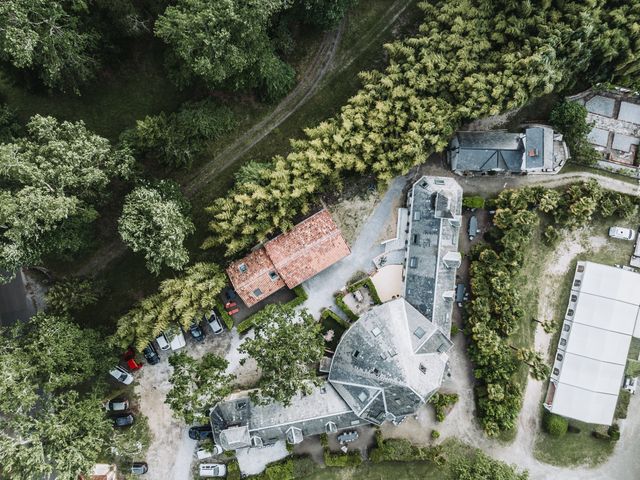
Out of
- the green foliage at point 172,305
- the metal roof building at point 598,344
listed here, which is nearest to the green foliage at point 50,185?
the green foliage at point 172,305

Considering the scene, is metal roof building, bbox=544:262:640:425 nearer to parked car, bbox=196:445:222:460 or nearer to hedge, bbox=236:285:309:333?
hedge, bbox=236:285:309:333

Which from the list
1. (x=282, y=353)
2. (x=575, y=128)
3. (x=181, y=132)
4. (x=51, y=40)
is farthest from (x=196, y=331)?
(x=575, y=128)

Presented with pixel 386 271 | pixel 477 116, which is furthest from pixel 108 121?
pixel 477 116

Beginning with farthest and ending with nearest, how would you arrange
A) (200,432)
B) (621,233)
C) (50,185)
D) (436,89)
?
1. (621,233)
2. (200,432)
3. (436,89)
4. (50,185)

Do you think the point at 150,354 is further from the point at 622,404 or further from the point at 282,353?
the point at 622,404

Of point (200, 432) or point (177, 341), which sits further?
point (177, 341)
